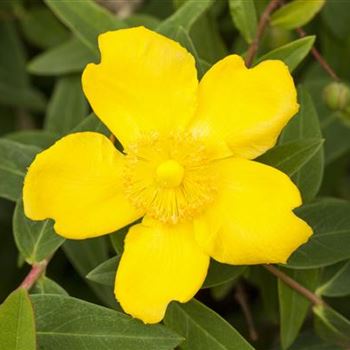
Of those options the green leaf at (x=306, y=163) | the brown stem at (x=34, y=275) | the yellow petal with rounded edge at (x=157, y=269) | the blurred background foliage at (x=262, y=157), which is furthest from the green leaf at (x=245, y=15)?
the brown stem at (x=34, y=275)

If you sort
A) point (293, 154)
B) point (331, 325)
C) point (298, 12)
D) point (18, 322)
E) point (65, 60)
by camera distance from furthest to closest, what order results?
1. point (65, 60)
2. point (298, 12)
3. point (331, 325)
4. point (293, 154)
5. point (18, 322)

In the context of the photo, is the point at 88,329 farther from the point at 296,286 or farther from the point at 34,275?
the point at 296,286

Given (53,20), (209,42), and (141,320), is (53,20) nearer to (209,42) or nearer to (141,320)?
(209,42)

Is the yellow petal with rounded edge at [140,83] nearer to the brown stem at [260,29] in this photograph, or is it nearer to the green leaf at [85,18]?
the brown stem at [260,29]

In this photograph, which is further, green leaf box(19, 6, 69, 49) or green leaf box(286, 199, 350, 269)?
green leaf box(19, 6, 69, 49)

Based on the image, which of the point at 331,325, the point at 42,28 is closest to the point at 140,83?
the point at 331,325

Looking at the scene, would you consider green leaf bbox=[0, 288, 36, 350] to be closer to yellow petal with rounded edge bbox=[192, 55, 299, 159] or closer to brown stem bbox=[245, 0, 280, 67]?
yellow petal with rounded edge bbox=[192, 55, 299, 159]

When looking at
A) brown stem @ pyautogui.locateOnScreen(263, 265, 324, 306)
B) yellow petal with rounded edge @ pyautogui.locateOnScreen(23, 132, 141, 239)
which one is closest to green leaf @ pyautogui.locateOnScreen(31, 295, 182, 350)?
yellow petal with rounded edge @ pyautogui.locateOnScreen(23, 132, 141, 239)
